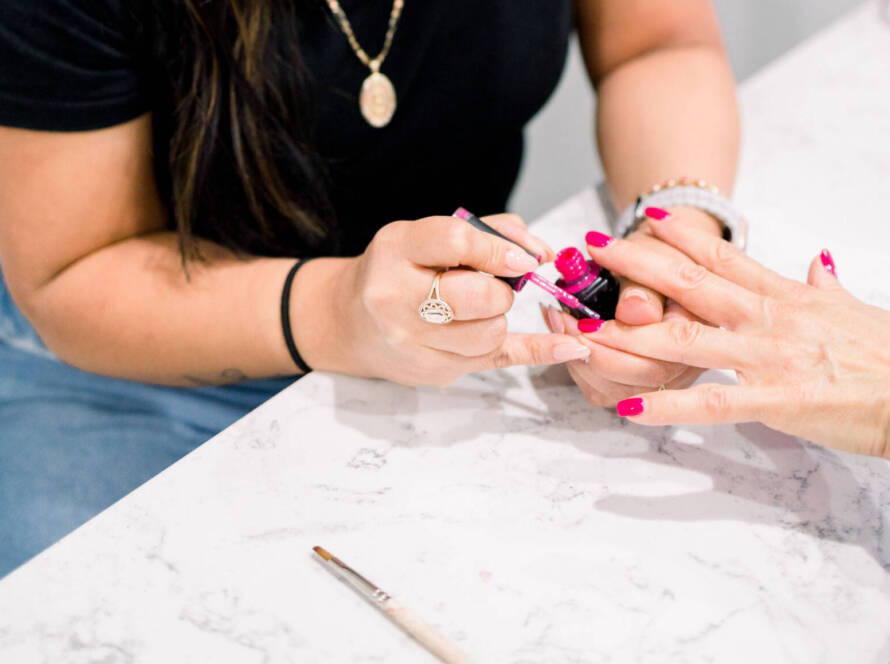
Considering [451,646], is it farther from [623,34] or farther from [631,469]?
[623,34]

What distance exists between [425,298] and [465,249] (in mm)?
56

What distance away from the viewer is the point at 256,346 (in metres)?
0.74

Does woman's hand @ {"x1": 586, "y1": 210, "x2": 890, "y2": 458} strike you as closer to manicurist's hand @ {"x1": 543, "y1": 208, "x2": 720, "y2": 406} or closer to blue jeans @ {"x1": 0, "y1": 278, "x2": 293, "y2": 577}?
manicurist's hand @ {"x1": 543, "y1": 208, "x2": 720, "y2": 406}

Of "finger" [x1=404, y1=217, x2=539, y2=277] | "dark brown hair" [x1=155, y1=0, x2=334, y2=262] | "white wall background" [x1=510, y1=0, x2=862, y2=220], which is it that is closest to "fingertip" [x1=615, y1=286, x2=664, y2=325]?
"finger" [x1=404, y1=217, x2=539, y2=277]

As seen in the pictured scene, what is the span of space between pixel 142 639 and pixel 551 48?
792 millimetres

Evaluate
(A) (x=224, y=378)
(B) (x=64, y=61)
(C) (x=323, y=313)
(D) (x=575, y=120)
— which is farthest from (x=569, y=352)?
(D) (x=575, y=120)

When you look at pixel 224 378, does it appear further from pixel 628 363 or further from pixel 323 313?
pixel 628 363

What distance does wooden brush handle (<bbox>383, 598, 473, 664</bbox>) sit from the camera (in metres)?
0.47

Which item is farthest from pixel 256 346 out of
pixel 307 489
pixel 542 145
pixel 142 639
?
pixel 542 145

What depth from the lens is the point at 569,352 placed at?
0.61 meters

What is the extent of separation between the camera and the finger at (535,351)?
61 centimetres

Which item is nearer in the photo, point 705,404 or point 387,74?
point 705,404

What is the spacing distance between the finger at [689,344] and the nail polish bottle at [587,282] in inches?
1.8

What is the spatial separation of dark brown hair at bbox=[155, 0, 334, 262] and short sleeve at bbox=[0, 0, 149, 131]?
0.04 metres
